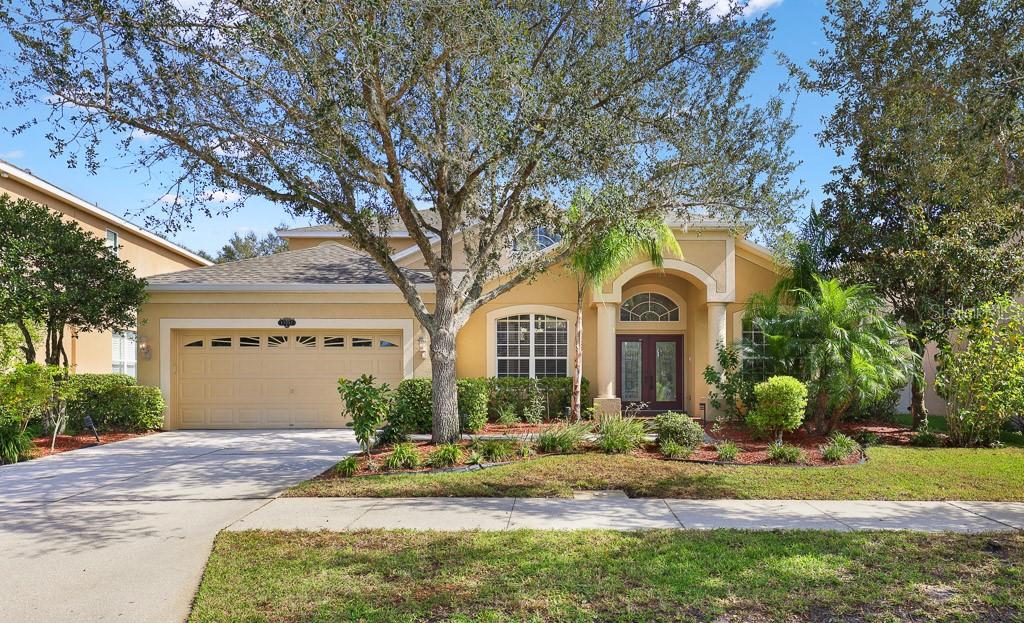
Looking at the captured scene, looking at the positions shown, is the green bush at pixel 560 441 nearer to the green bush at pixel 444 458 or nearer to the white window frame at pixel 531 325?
the green bush at pixel 444 458

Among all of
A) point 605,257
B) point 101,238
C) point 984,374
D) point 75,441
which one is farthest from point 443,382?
point 101,238

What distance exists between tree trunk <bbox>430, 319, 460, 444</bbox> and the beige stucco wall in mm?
7720

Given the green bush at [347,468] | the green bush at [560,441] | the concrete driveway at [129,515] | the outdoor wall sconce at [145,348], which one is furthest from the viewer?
the outdoor wall sconce at [145,348]

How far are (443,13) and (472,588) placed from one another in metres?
6.67

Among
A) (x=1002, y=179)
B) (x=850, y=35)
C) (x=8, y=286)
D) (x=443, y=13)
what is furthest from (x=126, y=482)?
(x=1002, y=179)

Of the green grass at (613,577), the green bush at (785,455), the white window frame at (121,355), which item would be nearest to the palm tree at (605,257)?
the green bush at (785,455)

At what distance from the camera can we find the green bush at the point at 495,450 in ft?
30.9

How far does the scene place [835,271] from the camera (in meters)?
13.4

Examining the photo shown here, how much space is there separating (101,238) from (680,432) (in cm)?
1390

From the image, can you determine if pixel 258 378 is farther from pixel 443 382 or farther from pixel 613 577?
pixel 613 577

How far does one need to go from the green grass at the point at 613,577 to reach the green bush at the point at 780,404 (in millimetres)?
4667

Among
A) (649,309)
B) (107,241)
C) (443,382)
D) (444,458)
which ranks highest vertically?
(107,241)

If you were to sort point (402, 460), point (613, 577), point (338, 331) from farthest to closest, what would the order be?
point (338, 331) < point (402, 460) < point (613, 577)

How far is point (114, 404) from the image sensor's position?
13.0 meters
